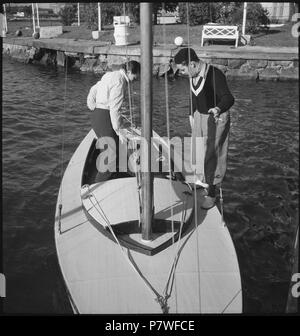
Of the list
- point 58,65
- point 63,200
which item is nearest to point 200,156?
point 63,200

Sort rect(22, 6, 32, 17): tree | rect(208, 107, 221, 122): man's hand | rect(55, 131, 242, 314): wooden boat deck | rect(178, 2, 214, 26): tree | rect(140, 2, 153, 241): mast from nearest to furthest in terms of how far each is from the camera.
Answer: rect(140, 2, 153, 241): mast < rect(55, 131, 242, 314): wooden boat deck < rect(208, 107, 221, 122): man's hand < rect(178, 2, 214, 26): tree < rect(22, 6, 32, 17): tree

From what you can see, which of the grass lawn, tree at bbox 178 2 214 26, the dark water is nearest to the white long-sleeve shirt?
the dark water

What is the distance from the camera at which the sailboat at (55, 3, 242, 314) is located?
3.40 m

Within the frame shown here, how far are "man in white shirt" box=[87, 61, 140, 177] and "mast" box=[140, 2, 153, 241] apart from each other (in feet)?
5.38

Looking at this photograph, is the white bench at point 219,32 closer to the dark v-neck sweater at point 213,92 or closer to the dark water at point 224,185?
the dark water at point 224,185

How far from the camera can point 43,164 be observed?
29.3 feet

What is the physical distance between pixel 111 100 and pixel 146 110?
5.79 feet

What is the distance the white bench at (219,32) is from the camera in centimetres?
1973

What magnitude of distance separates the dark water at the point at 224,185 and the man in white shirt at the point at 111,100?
81.0 inches

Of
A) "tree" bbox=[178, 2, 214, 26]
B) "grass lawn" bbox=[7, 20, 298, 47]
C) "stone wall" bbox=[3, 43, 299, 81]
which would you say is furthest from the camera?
"tree" bbox=[178, 2, 214, 26]

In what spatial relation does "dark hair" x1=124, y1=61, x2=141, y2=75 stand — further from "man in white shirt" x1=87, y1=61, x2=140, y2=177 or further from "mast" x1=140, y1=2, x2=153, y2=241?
"mast" x1=140, y1=2, x2=153, y2=241

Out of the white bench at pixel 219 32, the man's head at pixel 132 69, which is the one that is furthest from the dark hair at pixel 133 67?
A: the white bench at pixel 219 32

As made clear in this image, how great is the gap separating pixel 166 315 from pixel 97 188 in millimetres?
2364

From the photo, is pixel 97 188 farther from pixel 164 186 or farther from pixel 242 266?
pixel 242 266
